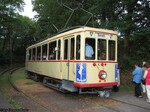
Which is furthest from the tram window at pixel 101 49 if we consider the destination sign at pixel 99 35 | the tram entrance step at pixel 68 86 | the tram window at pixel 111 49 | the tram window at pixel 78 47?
the tram entrance step at pixel 68 86

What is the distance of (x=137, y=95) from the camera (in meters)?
12.4

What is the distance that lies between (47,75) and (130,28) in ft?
20.6

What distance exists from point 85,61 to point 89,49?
0.62m

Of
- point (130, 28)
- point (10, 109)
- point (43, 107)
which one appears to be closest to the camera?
point (10, 109)

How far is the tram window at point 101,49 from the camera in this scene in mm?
11906

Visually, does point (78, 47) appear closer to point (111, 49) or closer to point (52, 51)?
point (111, 49)

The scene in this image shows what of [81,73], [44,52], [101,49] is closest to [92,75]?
[81,73]

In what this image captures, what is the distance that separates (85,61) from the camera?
37.3 ft

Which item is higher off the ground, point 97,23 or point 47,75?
point 97,23

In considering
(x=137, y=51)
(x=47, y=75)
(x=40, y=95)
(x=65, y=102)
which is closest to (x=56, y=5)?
(x=137, y=51)

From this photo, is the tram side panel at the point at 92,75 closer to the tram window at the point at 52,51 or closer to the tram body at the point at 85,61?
the tram body at the point at 85,61

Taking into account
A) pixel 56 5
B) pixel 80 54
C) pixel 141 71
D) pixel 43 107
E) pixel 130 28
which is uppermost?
pixel 56 5

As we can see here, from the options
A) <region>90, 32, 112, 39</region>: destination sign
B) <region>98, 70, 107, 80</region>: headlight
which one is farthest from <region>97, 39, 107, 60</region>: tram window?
<region>98, 70, 107, 80</region>: headlight

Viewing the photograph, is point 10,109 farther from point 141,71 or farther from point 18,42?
point 18,42
